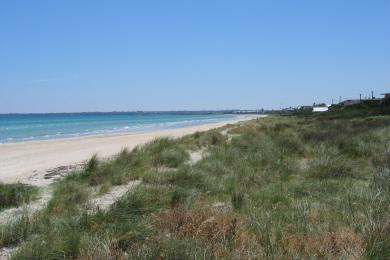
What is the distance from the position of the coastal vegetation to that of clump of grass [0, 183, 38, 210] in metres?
0.48

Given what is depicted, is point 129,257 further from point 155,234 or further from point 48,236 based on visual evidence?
point 48,236

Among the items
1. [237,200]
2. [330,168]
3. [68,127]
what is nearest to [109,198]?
[237,200]

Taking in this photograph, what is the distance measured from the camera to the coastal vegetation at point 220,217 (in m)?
4.30

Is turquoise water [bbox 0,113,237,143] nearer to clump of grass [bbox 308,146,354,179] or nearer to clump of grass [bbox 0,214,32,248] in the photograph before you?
clump of grass [bbox 308,146,354,179]

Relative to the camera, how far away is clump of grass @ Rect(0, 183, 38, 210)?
25.4 feet

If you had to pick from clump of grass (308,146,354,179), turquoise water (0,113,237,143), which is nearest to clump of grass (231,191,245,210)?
clump of grass (308,146,354,179)

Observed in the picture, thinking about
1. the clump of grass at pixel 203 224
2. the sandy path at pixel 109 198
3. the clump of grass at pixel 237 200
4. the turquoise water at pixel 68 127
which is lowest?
the turquoise water at pixel 68 127

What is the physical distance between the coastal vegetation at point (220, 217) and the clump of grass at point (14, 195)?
0.48 metres

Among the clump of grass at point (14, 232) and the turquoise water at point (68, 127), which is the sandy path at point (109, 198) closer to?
the clump of grass at point (14, 232)

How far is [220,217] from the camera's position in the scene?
517 centimetres

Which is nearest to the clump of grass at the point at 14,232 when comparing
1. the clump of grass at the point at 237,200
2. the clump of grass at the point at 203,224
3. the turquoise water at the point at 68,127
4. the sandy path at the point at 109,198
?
the sandy path at the point at 109,198

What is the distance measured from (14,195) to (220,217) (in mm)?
4293

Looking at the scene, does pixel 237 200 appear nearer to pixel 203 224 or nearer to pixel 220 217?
pixel 220 217

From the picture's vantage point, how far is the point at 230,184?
8.41 meters
